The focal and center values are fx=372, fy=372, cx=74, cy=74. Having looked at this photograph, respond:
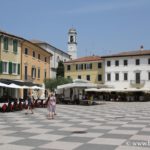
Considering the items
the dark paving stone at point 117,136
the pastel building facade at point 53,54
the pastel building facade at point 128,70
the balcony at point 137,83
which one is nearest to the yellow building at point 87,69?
the pastel building facade at point 128,70

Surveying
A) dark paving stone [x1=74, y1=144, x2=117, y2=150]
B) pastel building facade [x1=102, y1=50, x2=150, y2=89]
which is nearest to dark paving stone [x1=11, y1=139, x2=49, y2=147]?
dark paving stone [x1=74, y1=144, x2=117, y2=150]

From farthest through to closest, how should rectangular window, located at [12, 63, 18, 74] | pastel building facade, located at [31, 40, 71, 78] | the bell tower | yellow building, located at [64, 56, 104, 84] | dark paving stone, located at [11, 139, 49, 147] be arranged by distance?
the bell tower → pastel building facade, located at [31, 40, 71, 78] → yellow building, located at [64, 56, 104, 84] → rectangular window, located at [12, 63, 18, 74] → dark paving stone, located at [11, 139, 49, 147]

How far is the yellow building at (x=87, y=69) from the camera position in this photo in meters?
71.6

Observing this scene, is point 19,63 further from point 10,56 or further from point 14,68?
point 10,56

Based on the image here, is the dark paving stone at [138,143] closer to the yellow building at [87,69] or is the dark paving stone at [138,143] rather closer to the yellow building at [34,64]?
the yellow building at [34,64]

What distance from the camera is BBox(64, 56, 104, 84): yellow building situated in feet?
235

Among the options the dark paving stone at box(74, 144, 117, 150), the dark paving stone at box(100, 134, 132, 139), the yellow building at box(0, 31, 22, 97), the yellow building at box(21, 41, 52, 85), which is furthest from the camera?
the yellow building at box(21, 41, 52, 85)

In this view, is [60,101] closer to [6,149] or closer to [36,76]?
[36,76]

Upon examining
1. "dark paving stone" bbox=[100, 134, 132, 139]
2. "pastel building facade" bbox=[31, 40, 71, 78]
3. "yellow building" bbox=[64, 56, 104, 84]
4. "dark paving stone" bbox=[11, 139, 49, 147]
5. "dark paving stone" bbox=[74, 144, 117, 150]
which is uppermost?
"pastel building facade" bbox=[31, 40, 71, 78]

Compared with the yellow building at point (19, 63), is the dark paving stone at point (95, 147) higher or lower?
lower

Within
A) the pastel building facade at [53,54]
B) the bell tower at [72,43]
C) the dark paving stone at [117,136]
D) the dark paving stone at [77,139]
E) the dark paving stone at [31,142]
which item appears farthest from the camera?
the bell tower at [72,43]

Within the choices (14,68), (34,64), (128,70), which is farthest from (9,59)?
(128,70)

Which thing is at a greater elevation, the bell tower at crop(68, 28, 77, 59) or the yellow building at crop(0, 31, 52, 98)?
the bell tower at crop(68, 28, 77, 59)

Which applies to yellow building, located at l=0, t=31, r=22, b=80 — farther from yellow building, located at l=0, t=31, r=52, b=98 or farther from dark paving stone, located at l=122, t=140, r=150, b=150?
dark paving stone, located at l=122, t=140, r=150, b=150
